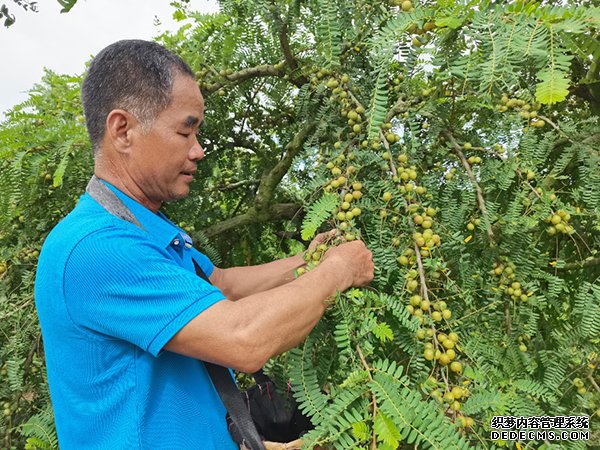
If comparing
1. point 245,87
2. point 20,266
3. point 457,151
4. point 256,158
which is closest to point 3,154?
point 20,266

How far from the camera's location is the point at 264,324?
1202 millimetres

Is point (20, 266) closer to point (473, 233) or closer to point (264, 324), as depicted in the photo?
point (264, 324)

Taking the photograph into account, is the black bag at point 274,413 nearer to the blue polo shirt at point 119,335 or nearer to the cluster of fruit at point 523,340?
the blue polo shirt at point 119,335

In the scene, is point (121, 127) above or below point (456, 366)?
above

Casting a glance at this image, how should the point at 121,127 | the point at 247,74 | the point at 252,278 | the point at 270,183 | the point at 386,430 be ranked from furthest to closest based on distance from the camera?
1. the point at 270,183
2. the point at 247,74
3. the point at 252,278
4. the point at 121,127
5. the point at 386,430

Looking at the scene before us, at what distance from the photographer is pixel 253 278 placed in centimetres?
201

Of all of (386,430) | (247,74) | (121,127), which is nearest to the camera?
(386,430)

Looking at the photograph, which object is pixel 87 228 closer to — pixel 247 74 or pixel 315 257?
pixel 315 257

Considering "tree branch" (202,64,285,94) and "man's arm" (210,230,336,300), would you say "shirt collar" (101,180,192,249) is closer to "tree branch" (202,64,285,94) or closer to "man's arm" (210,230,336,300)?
"man's arm" (210,230,336,300)

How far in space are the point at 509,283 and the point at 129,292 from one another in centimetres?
114

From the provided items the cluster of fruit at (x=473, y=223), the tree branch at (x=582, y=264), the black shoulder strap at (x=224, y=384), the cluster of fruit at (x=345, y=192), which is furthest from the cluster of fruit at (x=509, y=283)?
the black shoulder strap at (x=224, y=384)

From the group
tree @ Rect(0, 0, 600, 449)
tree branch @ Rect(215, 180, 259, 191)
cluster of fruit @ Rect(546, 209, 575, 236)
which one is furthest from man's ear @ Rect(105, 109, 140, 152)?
tree branch @ Rect(215, 180, 259, 191)

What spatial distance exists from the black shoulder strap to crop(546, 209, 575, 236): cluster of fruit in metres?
1.03

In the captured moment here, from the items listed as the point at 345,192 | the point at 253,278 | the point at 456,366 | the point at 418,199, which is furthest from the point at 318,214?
the point at 253,278
